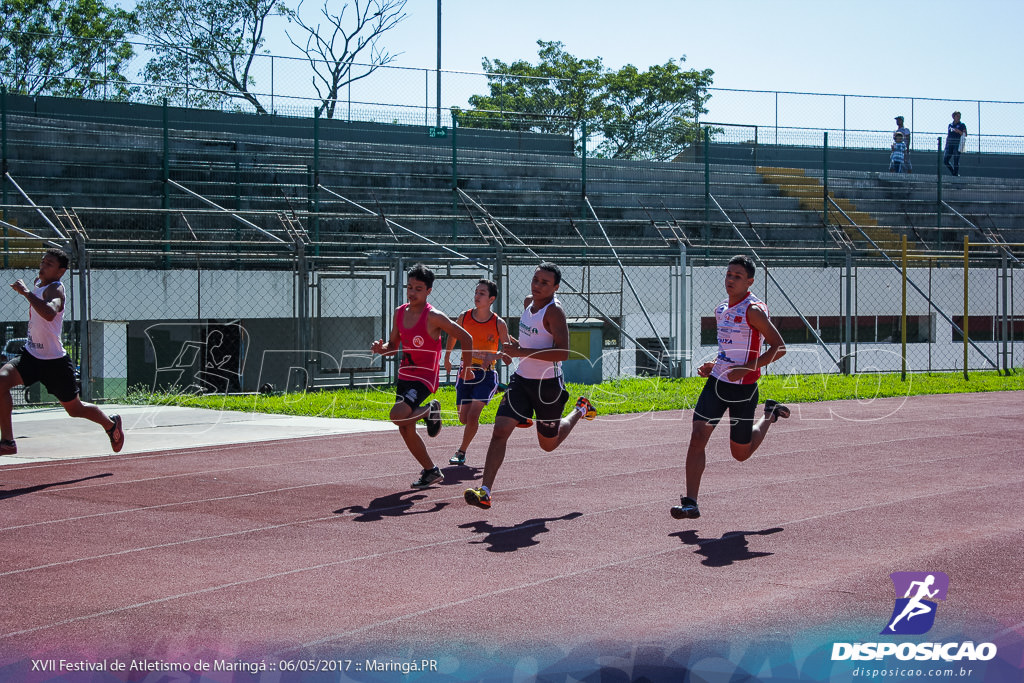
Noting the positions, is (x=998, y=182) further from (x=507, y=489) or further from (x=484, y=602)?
(x=484, y=602)

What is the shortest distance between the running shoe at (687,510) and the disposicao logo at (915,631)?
1.86 meters

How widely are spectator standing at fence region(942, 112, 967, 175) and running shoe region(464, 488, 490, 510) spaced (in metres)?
30.1

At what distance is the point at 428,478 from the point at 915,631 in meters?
4.80

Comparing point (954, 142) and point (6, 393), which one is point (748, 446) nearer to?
point (6, 393)

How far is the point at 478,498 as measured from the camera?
7.84m

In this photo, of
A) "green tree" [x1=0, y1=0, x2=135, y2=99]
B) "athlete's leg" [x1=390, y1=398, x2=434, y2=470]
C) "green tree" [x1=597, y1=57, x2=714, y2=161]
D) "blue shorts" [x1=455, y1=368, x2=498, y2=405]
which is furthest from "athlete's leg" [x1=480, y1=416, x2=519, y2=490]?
"green tree" [x1=597, y1=57, x2=714, y2=161]

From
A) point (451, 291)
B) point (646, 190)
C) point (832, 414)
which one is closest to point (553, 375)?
point (832, 414)

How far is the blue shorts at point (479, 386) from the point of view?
10211mm

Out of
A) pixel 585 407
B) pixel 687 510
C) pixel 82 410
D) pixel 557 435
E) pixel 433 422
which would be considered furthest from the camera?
pixel 82 410

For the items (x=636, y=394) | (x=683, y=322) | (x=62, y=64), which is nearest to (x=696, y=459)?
(x=636, y=394)

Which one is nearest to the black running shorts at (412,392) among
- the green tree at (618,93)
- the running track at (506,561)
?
the running track at (506,561)

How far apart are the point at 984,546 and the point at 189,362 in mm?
15840

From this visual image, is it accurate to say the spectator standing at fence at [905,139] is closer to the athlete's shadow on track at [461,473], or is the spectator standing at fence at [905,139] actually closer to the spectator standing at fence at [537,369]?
the athlete's shadow on track at [461,473]

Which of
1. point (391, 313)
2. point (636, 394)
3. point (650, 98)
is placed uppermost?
point (650, 98)
